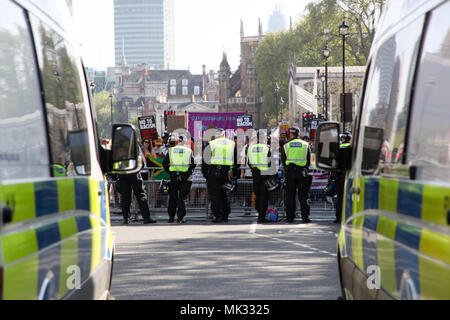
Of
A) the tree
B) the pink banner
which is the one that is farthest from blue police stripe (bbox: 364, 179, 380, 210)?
the tree

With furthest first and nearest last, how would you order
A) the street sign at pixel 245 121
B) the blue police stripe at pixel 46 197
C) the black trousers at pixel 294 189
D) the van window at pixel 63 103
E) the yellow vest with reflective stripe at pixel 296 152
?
the street sign at pixel 245 121
the black trousers at pixel 294 189
the yellow vest with reflective stripe at pixel 296 152
the van window at pixel 63 103
the blue police stripe at pixel 46 197

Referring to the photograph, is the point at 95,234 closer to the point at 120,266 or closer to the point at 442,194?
the point at 442,194

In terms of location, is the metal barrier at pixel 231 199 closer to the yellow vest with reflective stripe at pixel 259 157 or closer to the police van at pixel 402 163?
the yellow vest with reflective stripe at pixel 259 157

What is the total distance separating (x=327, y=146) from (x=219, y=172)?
12435 millimetres

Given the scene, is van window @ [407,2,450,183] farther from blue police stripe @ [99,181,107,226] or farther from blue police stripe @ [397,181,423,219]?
blue police stripe @ [99,181,107,226]

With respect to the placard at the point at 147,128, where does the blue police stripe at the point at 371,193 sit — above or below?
above

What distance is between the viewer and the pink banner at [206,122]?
92.5 ft

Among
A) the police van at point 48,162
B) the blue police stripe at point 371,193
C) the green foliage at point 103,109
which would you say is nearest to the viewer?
the police van at point 48,162

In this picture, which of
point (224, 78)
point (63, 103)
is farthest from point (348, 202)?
point (224, 78)

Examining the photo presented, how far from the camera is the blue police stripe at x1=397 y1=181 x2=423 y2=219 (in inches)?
136

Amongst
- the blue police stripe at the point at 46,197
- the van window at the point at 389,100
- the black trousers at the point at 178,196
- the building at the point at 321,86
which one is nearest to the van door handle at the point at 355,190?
the van window at the point at 389,100

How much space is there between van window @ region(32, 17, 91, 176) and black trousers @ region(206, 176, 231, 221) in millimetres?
12833

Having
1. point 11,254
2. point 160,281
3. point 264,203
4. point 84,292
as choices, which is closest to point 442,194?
point 11,254

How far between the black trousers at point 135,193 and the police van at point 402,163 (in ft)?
41.5
